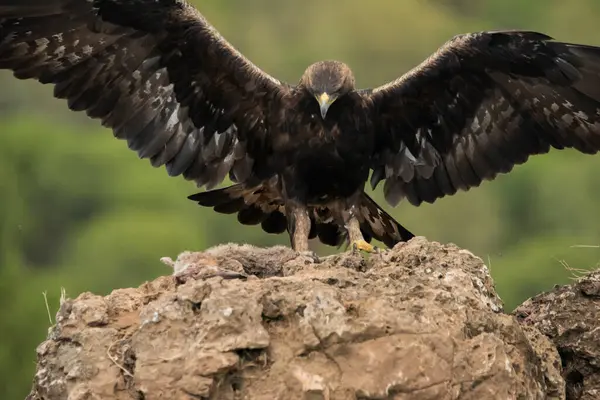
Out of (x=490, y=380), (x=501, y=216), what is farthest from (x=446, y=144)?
(x=501, y=216)

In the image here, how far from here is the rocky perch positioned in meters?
5.16

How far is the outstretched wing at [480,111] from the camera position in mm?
7840

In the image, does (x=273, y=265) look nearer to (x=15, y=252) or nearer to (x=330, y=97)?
(x=330, y=97)

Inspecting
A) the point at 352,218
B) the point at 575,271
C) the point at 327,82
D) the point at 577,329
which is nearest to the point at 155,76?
the point at 327,82

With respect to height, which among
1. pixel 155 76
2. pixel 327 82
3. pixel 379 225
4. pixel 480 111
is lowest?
pixel 379 225

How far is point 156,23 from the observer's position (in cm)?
784

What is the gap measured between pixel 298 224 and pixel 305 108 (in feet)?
2.97

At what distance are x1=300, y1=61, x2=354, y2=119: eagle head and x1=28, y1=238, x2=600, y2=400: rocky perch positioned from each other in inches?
83.8

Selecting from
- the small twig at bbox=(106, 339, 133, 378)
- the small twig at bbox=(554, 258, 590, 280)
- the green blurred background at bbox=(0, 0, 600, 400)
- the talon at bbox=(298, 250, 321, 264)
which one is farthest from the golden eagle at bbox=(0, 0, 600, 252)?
the green blurred background at bbox=(0, 0, 600, 400)

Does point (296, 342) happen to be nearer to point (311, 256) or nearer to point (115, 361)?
point (115, 361)

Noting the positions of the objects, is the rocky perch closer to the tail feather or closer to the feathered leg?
the feathered leg

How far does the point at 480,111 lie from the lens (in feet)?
27.9

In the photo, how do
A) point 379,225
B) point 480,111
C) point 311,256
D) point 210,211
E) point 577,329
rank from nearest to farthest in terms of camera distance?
point 577,329 → point 311,256 → point 480,111 → point 379,225 → point 210,211

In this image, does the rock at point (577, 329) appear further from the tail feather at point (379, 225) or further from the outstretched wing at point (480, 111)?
the tail feather at point (379, 225)
